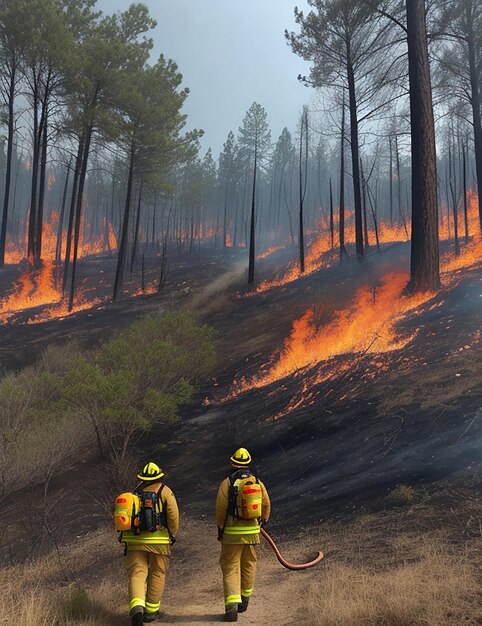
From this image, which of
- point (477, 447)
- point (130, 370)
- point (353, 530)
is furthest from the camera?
point (130, 370)

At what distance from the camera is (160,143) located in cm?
2500

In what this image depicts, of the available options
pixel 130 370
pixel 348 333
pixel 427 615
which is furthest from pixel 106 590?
pixel 348 333

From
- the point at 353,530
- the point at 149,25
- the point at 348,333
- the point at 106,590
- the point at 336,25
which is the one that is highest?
the point at 149,25

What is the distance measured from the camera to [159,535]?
4.19 metres

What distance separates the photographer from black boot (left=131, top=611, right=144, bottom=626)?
12.6ft

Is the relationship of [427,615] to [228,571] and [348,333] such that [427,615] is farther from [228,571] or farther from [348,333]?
[348,333]

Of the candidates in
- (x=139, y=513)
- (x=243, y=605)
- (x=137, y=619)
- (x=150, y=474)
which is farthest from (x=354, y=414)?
(x=137, y=619)

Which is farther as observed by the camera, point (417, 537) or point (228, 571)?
point (417, 537)

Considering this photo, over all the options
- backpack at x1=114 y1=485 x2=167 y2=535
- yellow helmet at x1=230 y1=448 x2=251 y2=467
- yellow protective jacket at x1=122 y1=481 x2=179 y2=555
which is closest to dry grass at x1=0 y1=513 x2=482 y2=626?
yellow protective jacket at x1=122 y1=481 x2=179 y2=555

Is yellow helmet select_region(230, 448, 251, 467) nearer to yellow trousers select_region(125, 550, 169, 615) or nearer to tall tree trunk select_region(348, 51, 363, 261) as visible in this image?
yellow trousers select_region(125, 550, 169, 615)

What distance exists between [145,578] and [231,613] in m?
0.88

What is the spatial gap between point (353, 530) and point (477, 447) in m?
2.06

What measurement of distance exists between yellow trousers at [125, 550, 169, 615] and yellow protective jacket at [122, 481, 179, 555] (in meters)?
0.09

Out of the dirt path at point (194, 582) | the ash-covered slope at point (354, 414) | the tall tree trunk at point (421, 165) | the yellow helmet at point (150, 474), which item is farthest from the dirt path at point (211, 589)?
the tall tree trunk at point (421, 165)
